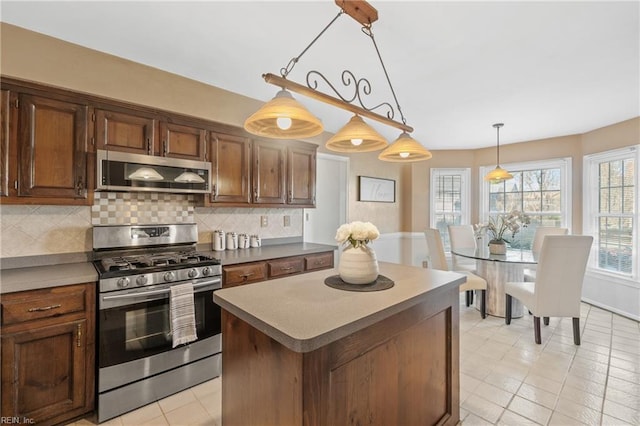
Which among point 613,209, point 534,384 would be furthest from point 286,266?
point 613,209

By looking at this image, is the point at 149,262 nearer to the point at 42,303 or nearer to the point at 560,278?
the point at 42,303

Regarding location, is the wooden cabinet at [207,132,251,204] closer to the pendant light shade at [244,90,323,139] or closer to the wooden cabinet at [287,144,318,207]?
the wooden cabinet at [287,144,318,207]

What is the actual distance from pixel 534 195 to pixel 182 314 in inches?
215

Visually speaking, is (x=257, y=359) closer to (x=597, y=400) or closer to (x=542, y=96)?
(x=597, y=400)

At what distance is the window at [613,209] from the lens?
3754 millimetres

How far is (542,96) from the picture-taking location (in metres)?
3.11

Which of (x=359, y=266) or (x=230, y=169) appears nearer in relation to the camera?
(x=359, y=266)

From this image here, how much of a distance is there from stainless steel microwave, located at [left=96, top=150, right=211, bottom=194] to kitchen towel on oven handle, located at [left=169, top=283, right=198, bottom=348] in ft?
2.81

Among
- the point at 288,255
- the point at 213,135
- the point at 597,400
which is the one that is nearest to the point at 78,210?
the point at 213,135

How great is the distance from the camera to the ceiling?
184cm

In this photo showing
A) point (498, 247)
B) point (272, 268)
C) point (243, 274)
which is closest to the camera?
point (243, 274)

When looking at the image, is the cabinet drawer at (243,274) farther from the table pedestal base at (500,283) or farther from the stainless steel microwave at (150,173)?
the table pedestal base at (500,283)

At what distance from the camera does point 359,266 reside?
5.19ft

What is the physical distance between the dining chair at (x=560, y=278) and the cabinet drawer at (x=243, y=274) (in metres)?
2.67
